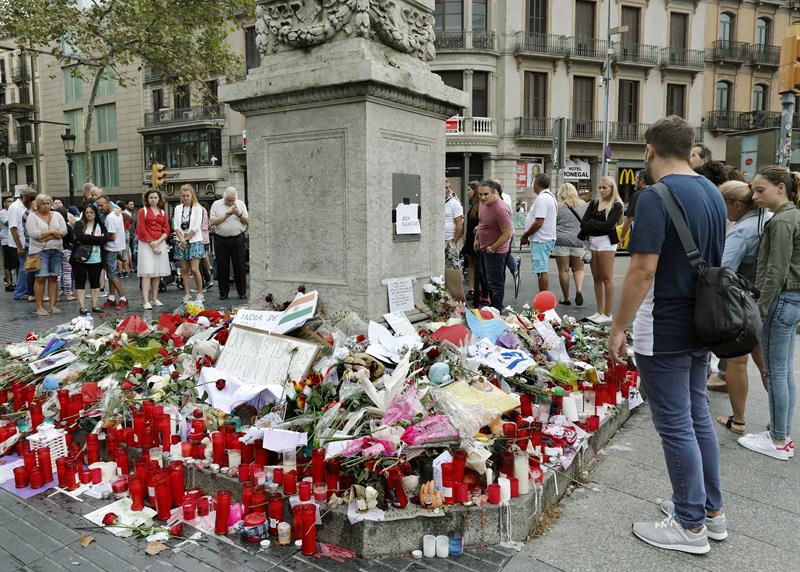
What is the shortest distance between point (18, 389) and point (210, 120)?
33016 millimetres

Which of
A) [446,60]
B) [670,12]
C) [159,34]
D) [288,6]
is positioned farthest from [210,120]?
[288,6]

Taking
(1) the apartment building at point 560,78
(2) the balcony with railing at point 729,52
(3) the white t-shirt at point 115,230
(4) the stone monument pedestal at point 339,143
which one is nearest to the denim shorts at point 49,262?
(3) the white t-shirt at point 115,230

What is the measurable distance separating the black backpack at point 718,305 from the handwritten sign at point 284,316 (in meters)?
2.66

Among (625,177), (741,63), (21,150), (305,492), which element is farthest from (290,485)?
(21,150)

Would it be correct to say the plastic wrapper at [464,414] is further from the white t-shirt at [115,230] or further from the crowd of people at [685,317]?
the white t-shirt at [115,230]

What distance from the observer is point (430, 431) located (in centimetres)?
329

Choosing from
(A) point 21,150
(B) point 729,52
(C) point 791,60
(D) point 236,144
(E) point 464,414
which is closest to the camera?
(E) point 464,414

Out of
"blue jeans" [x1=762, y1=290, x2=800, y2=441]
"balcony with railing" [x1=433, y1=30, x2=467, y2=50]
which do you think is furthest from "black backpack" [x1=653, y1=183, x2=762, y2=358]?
"balcony with railing" [x1=433, y1=30, x2=467, y2=50]

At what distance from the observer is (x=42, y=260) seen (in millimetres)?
9492

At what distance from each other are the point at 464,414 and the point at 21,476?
102 inches

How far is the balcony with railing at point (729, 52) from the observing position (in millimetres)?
35250

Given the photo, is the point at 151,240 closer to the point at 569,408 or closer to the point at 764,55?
the point at 569,408

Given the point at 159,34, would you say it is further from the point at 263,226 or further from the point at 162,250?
the point at 263,226

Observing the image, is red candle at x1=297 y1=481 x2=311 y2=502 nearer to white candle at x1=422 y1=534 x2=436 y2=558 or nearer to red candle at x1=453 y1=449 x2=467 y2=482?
white candle at x1=422 y1=534 x2=436 y2=558
